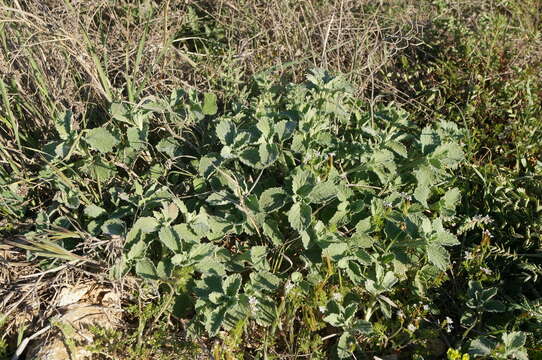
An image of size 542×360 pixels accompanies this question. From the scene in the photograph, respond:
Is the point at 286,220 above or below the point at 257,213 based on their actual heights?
below

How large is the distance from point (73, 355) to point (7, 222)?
0.69 m

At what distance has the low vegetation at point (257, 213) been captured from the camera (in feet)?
6.63

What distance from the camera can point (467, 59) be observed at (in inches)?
118

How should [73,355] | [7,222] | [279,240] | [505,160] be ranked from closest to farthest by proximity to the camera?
1. [73,355]
2. [279,240]
3. [7,222]
4. [505,160]

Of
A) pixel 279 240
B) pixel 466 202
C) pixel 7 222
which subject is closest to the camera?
pixel 279 240

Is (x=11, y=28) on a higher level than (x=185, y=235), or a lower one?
higher

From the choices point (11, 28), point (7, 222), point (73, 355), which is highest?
point (11, 28)

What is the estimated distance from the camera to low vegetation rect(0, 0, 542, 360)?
2.02 meters

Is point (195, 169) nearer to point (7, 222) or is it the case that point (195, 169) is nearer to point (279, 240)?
point (279, 240)

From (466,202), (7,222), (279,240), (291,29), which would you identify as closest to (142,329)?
(279,240)

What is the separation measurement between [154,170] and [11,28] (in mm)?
998

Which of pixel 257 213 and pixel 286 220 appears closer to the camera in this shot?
pixel 257 213

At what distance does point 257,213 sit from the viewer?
6.89 feet

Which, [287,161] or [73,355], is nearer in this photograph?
[73,355]
